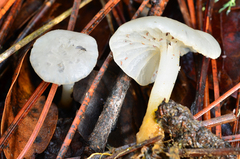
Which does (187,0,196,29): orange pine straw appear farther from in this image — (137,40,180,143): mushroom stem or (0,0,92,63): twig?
(0,0,92,63): twig

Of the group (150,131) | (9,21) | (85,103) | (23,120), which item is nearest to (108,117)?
(85,103)

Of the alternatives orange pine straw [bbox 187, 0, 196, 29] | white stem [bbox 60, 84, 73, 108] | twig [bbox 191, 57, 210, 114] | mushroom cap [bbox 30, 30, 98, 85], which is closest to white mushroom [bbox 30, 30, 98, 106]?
mushroom cap [bbox 30, 30, 98, 85]

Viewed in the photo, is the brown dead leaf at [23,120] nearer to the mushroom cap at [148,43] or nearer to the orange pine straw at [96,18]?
the orange pine straw at [96,18]

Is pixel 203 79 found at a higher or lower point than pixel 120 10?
lower

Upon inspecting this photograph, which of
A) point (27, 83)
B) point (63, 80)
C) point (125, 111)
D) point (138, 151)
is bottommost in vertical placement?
point (125, 111)

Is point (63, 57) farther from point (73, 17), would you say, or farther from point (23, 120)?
point (23, 120)

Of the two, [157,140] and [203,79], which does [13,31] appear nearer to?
[157,140]

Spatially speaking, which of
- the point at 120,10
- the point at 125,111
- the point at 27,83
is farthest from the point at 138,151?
the point at 120,10
